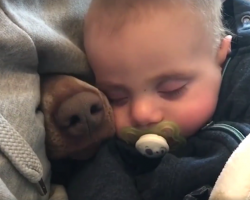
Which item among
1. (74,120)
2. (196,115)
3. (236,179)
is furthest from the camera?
(196,115)

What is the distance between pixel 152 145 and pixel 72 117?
16cm

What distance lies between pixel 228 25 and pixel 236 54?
0.34ft

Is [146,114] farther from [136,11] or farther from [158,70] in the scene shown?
[136,11]

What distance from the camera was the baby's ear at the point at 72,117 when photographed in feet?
2.34

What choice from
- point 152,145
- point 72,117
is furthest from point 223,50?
point 72,117

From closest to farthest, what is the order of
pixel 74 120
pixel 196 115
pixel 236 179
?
1. pixel 236 179
2. pixel 74 120
3. pixel 196 115

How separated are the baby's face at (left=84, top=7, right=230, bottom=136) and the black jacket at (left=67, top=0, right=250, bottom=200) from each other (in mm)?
41

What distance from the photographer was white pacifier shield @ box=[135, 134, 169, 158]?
0.78 meters

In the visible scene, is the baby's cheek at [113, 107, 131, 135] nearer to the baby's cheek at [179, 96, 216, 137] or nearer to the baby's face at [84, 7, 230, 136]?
the baby's face at [84, 7, 230, 136]

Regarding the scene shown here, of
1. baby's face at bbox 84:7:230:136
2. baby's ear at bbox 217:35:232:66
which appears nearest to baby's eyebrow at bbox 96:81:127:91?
baby's face at bbox 84:7:230:136

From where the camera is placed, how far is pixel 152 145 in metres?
0.78

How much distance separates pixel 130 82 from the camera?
0.81 meters

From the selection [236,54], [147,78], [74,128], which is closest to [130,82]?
[147,78]

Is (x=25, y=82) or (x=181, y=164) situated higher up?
(x=25, y=82)
